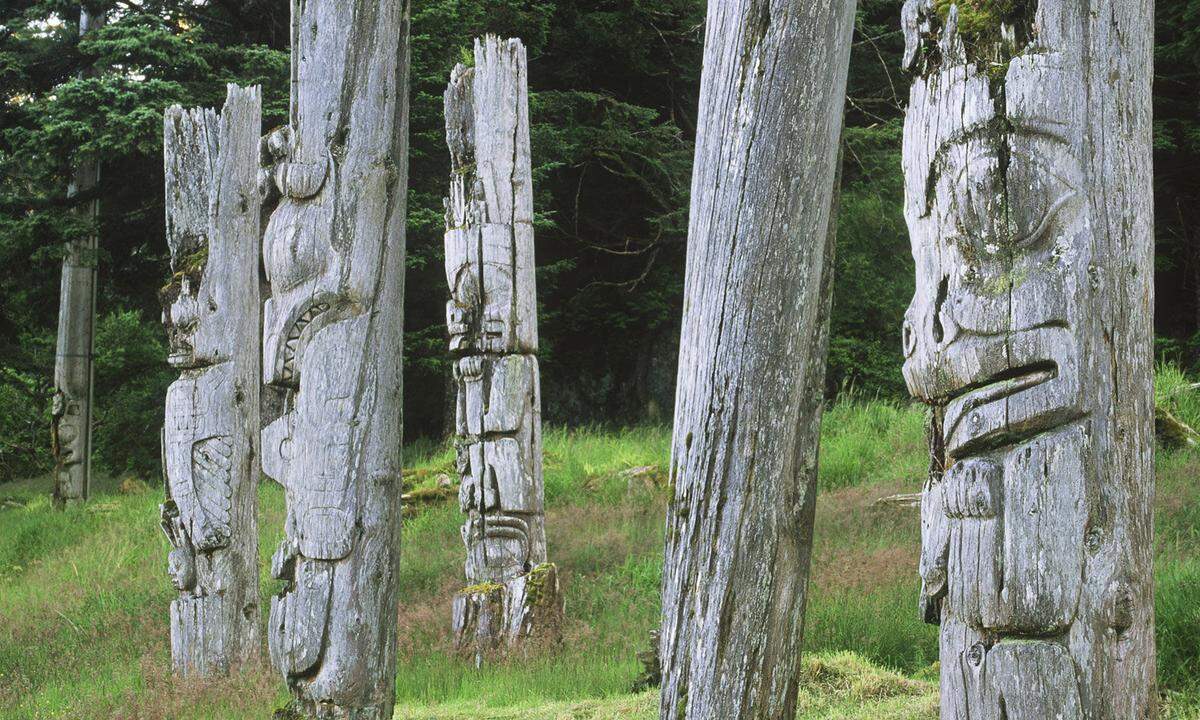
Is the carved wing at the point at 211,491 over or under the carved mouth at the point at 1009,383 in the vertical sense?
under

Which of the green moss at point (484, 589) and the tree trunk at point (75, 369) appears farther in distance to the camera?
the tree trunk at point (75, 369)

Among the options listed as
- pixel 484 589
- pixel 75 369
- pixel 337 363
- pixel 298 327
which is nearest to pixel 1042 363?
pixel 337 363

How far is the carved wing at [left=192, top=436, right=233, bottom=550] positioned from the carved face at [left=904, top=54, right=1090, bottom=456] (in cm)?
564

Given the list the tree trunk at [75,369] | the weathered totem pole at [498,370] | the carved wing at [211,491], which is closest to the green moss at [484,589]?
the weathered totem pole at [498,370]

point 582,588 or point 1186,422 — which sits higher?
point 1186,422

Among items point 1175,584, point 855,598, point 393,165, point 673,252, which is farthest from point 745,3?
point 673,252

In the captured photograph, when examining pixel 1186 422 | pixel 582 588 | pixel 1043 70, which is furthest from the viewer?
pixel 1186 422

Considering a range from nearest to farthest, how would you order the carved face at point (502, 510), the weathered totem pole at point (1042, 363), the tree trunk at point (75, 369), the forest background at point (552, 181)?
the weathered totem pole at point (1042, 363)
the carved face at point (502, 510)
the forest background at point (552, 181)
the tree trunk at point (75, 369)

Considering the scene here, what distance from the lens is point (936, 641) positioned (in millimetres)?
7570

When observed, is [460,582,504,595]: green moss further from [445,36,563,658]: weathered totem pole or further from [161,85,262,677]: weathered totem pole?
[161,85,262,677]: weathered totem pole

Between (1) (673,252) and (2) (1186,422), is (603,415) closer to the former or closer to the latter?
(1) (673,252)

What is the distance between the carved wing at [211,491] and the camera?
7.74m

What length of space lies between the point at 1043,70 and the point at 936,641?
508cm

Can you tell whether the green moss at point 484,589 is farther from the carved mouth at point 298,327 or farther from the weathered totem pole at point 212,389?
the carved mouth at point 298,327
